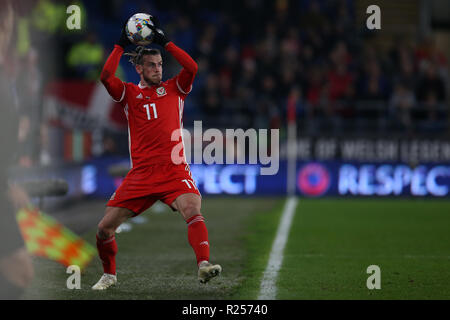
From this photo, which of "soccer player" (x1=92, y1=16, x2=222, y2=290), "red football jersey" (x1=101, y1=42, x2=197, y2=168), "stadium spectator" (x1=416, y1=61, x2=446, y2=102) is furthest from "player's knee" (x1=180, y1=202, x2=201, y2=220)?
"stadium spectator" (x1=416, y1=61, x2=446, y2=102)

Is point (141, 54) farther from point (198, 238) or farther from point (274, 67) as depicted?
point (274, 67)

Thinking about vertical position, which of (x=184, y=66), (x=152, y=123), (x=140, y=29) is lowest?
(x=152, y=123)

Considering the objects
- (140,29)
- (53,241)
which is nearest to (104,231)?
(140,29)

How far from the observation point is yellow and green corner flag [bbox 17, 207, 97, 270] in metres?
8.84

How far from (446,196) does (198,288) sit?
11662 mm

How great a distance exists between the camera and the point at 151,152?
269 inches

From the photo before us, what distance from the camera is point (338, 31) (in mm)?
21688

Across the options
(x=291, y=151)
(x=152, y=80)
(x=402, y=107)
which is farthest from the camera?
(x=402, y=107)

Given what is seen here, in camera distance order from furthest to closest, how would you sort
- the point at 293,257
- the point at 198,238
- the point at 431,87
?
the point at 431,87
the point at 293,257
the point at 198,238

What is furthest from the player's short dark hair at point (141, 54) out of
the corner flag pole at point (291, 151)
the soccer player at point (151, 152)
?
the corner flag pole at point (291, 151)

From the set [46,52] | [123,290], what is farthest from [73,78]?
[123,290]

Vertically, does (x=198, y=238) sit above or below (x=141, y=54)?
below

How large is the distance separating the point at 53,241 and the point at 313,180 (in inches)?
338

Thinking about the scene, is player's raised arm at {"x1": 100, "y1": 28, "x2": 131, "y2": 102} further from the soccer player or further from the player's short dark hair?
the player's short dark hair
